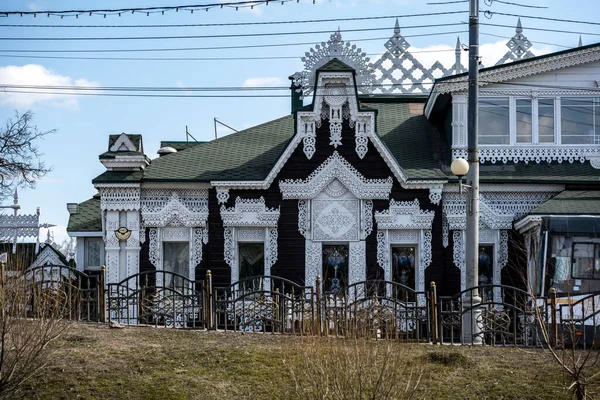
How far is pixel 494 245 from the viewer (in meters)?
26.2

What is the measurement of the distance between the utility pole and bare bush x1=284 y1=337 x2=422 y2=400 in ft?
19.0

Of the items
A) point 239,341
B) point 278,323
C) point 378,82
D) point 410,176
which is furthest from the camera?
point 378,82

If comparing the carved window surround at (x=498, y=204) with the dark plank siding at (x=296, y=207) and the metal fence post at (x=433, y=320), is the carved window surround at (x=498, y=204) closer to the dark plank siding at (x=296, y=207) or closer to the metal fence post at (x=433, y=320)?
the dark plank siding at (x=296, y=207)

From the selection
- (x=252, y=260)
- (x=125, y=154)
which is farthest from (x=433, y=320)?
(x=125, y=154)

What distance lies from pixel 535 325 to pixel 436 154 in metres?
8.96

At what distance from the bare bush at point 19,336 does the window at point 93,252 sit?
11589 millimetres

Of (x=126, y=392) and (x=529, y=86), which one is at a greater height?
(x=529, y=86)

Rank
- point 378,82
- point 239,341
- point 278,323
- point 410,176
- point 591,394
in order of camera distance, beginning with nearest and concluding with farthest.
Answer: point 591,394 → point 239,341 → point 278,323 → point 410,176 → point 378,82

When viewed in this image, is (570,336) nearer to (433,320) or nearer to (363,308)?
(433,320)

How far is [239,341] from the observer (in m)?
19.2

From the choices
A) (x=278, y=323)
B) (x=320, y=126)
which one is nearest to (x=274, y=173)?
(x=320, y=126)

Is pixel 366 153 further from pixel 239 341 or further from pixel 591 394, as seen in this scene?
pixel 591 394

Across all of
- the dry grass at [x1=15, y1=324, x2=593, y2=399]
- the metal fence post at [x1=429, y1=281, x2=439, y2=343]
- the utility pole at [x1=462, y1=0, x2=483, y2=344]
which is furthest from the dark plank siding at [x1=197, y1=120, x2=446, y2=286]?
the dry grass at [x1=15, y1=324, x2=593, y2=399]

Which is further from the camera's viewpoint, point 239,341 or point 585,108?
point 585,108
